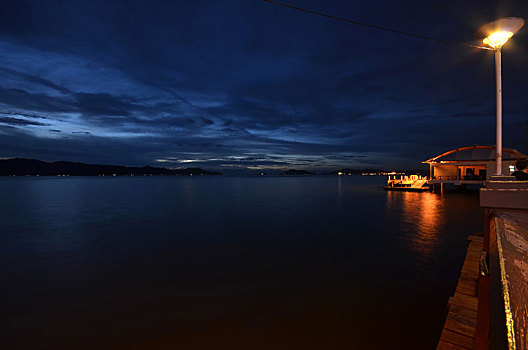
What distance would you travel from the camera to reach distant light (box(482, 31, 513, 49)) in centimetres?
673

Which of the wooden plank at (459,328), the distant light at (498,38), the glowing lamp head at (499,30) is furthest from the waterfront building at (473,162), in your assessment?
the wooden plank at (459,328)

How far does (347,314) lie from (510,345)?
325 inches

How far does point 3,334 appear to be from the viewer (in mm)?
7355

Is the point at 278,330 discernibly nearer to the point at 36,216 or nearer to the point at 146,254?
the point at 146,254

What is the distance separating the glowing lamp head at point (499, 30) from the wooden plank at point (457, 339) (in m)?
7.39

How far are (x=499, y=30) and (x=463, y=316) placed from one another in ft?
23.3

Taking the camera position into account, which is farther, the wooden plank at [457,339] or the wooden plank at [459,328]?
the wooden plank at [459,328]

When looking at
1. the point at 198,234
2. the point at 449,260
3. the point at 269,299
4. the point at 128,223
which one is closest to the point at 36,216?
the point at 128,223

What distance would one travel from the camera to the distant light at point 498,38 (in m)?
6.73

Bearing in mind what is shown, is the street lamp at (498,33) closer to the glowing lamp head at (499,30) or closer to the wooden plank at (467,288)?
the glowing lamp head at (499,30)

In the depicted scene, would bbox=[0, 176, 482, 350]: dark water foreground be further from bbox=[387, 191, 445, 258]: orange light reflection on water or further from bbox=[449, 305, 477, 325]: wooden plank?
bbox=[449, 305, 477, 325]: wooden plank

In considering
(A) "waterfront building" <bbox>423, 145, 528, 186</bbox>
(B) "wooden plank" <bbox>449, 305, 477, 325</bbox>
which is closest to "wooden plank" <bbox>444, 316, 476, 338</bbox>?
(B) "wooden plank" <bbox>449, 305, 477, 325</bbox>

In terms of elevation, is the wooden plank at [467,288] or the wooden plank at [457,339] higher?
the wooden plank at [467,288]

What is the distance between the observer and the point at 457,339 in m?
5.05
